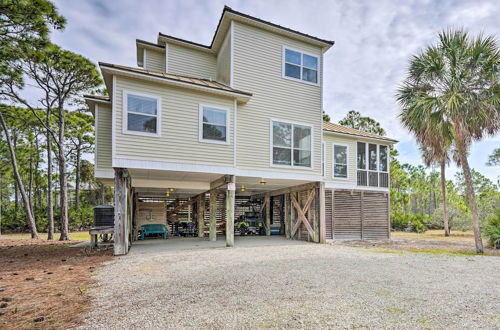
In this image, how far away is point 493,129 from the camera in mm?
10891

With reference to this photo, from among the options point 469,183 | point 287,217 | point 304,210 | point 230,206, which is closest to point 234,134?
point 230,206

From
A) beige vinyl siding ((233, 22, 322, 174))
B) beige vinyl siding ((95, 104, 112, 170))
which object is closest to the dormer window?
beige vinyl siding ((233, 22, 322, 174))

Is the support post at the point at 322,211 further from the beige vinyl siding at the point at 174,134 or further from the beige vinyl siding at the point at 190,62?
the beige vinyl siding at the point at 190,62

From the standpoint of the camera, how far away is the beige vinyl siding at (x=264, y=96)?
1063cm

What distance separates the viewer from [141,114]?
8.88 m

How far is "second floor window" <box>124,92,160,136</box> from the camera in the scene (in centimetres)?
870

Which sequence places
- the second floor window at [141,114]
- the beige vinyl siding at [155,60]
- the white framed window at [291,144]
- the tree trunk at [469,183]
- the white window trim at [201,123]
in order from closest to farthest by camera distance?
the second floor window at [141,114], the white window trim at [201,123], the tree trunk at [469,183], the white framed window at [291,144], the beige vinyl siding at [155,60]

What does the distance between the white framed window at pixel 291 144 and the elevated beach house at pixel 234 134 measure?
4 centimetres

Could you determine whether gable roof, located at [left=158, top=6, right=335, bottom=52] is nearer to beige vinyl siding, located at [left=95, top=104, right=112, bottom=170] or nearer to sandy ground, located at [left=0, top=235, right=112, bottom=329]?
beige vinyl siding, located at [left=95, top=104, right=112, bottom=170]

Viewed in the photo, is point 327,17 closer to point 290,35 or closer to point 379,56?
point 290,35

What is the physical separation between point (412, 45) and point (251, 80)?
21.9 feet

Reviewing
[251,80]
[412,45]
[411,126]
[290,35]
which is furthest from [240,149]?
[412,45]

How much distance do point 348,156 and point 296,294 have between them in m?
12.1

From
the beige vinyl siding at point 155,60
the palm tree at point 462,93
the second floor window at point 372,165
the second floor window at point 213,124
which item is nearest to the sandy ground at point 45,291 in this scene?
the second floor window at point 213,124
